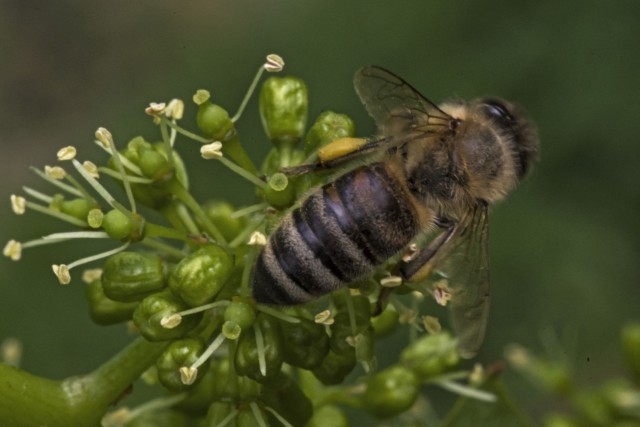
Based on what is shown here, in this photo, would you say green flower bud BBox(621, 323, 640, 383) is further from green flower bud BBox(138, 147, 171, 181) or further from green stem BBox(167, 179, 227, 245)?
green flower bud BBox(138, 147, 171, 181)

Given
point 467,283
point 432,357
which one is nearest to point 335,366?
point 467,283

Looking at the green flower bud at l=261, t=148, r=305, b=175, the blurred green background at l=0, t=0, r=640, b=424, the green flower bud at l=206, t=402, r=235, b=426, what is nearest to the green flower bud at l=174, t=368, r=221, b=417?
the green flower bud at l=206, t=402, r=235, b=426

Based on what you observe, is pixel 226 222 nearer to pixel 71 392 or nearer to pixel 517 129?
pixel 71 392

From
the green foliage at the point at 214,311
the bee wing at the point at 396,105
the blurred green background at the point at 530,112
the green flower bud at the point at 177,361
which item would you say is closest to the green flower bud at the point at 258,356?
the green foliage at the point at 214,311

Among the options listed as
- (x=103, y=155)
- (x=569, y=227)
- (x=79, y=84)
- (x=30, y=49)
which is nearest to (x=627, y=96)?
(x=569, y=227)

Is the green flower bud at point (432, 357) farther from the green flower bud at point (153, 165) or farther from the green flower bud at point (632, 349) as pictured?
the green flower bud at point (153, 165)

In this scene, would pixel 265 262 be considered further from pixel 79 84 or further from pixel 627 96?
pixel 79 84
